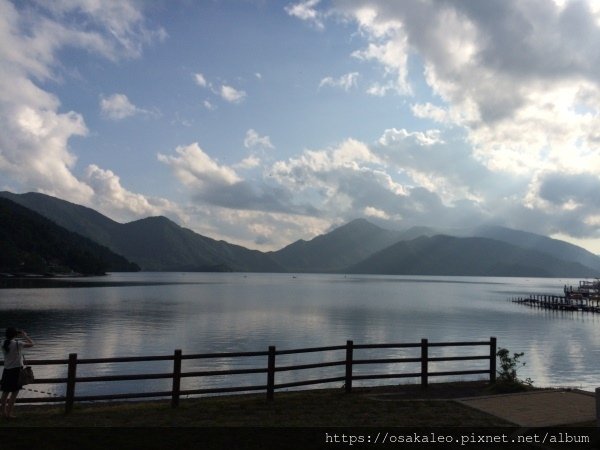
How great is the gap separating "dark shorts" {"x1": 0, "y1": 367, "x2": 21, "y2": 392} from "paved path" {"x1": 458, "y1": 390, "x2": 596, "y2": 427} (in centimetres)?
1241

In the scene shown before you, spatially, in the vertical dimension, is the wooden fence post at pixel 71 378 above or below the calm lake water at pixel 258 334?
above

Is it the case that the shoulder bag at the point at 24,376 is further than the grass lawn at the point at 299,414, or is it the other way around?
the shoulder bag at the point at 24,376

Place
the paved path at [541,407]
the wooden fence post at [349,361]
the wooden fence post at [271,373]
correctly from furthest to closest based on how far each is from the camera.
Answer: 1. the wooden fence post at [349,361]
2. the wooden fence post at [271,373]
3. the paved path at [541,407]

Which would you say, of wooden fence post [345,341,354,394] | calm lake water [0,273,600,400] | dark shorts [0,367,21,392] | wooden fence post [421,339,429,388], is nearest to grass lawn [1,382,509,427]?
wooden fence post [345,341,354,394]

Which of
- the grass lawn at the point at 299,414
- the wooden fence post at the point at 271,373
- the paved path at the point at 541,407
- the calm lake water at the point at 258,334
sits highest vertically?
the wooden fence post at the point at 271,373

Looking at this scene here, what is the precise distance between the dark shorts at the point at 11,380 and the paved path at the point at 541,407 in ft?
40.7

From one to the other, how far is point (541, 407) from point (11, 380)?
14.4 metres

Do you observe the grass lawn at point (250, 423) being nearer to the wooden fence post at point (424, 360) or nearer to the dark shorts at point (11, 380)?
the dark shorts at point (11, 380)

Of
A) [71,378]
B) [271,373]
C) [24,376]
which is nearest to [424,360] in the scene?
[271,373]

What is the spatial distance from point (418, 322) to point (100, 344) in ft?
146

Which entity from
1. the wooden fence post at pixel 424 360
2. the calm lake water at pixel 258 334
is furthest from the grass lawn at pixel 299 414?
the calm lake water at pixel 258 334

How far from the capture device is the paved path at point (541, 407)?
41.4 feet

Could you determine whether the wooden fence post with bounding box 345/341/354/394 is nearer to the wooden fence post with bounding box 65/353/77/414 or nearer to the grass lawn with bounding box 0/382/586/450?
the grass lawn with bounding box 0/382/586/450

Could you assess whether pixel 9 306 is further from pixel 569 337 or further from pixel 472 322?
pixel 569 337
